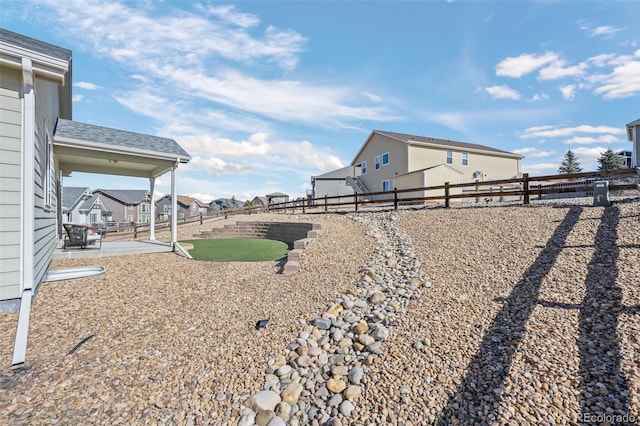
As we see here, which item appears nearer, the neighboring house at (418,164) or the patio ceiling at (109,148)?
the patio ceiling at (109,148)

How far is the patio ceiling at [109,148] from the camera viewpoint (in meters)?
7.33

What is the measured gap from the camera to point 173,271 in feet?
21.3

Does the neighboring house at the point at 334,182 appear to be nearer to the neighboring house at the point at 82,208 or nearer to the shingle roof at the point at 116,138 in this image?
the neighboring house at the point at 82,208

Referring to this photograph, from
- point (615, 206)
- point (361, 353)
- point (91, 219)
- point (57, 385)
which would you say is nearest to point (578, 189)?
point (615, 206)

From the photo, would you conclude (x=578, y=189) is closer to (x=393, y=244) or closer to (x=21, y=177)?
(x=393, y=244)

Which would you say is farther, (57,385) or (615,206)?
(615,206)

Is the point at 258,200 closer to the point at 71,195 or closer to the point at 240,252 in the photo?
the point at 71,195

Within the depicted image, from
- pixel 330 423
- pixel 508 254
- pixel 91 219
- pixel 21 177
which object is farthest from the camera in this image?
pixel 91 219

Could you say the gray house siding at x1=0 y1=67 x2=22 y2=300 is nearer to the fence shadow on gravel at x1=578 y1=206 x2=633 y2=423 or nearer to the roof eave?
the roof eave

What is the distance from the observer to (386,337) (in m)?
3.63

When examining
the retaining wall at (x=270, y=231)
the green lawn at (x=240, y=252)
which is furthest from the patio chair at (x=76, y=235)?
the retaining wall at (x=270, y=231)

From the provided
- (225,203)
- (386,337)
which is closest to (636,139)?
(386,337)

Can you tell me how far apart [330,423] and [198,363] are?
5.65 feet

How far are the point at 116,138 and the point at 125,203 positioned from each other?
41664 millimetres
